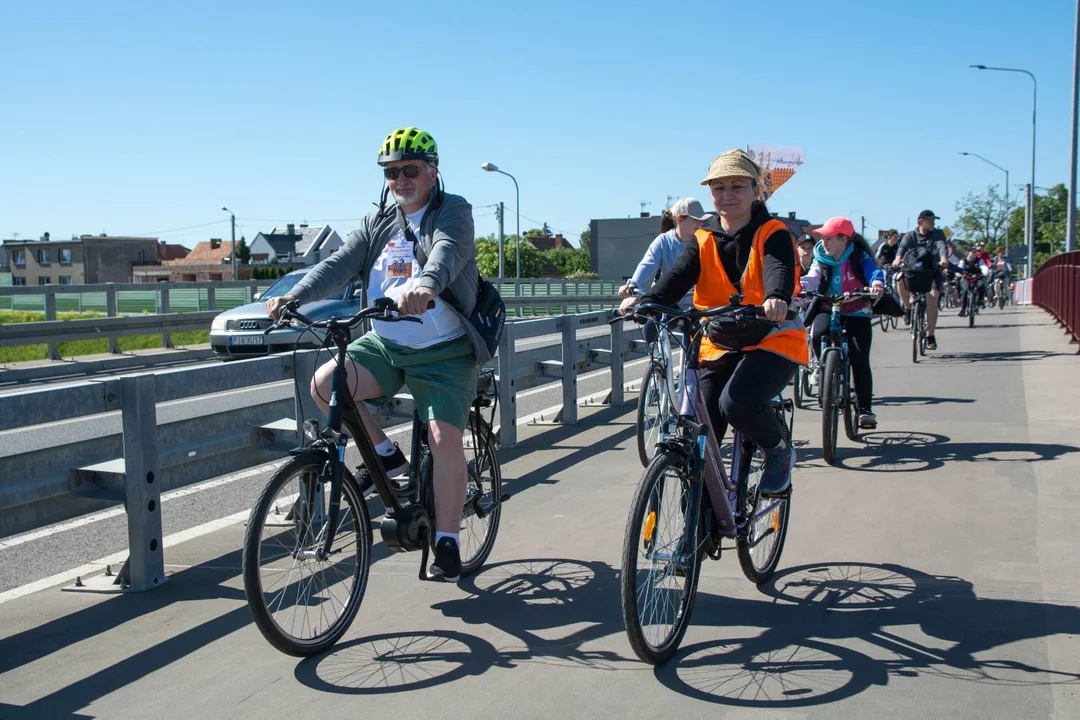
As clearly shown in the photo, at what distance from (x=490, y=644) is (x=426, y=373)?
112 cm

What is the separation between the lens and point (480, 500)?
529 cm

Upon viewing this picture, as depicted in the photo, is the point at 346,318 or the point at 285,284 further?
the point at 285,284

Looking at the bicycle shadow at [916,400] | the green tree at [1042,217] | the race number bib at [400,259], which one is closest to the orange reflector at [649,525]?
the race number bib at [400,259]

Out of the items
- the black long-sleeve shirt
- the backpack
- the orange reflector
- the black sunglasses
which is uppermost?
the black sunglasses

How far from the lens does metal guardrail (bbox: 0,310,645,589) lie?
187 inches

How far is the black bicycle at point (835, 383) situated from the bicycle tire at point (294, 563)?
421 centimetres

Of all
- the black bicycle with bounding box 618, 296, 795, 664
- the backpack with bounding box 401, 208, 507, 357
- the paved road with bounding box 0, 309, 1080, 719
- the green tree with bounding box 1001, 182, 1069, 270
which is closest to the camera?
the paved road with bounding box 0, 309, 1080, 719

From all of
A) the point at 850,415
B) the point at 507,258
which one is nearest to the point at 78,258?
the point at 507,258

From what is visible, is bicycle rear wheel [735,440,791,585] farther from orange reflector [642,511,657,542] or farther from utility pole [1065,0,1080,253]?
utility pole [1065,0,1080,253]

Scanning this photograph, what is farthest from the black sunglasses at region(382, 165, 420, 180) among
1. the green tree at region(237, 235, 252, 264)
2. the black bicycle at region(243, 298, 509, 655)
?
the green tree at region(237, 235, 252, 264)

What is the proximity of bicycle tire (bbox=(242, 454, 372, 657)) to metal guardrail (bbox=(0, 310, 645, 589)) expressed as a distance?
0.94 m

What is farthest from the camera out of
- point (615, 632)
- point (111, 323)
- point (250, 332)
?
point (111, 323)

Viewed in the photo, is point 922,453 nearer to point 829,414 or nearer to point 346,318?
point 829,414

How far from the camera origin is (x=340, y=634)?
445 centimetres
